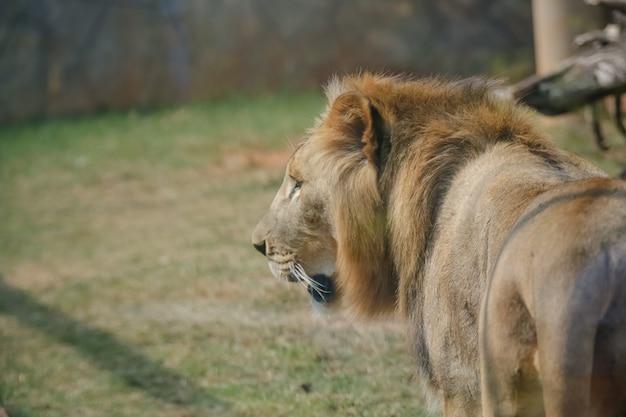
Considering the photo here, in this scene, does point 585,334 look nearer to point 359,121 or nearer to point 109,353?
point 359,121

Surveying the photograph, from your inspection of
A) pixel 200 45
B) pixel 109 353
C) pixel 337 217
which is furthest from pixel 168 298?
pixel 200 45

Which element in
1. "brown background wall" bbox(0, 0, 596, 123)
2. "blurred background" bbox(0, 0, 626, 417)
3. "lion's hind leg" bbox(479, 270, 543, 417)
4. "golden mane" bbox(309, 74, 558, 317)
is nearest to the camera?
"lion's hind leg" bbox(479, 270, 543, 417)

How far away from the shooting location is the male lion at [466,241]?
77.4 inches

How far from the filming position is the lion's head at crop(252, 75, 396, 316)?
302cm

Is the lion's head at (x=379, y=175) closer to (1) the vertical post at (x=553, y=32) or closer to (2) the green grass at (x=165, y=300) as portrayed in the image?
(2) the green grass at (x=165, y=300)

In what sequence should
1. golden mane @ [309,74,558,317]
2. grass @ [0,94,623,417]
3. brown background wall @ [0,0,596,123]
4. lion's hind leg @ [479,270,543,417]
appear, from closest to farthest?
lion's hind leg @ [479,270,543,417], golden mane @ [309,74,558,317], grass @ [0,94,623,417], brown background wall @ [0,0,596,123]

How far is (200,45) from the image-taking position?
38.8ft

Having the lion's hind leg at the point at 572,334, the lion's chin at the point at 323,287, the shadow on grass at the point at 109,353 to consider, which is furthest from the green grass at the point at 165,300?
the lion's hind leg at the point at 572,334

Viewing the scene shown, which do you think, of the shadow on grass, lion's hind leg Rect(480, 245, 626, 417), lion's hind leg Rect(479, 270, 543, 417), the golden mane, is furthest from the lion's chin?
lion's hind leg Rect(480, 245, 626, 417)

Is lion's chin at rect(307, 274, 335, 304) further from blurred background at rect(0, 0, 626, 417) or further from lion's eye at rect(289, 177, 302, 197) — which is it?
blurred background at rect(0, 0, 626, 417)

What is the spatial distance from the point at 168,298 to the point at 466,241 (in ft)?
10.4

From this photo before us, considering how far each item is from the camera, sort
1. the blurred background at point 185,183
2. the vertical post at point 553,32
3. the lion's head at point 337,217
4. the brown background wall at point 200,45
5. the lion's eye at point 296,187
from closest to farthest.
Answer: the lion's head at point 337,217
the lion's eye at point 296,187
the blurred background at point 185,183
the vertical post at point 553,32
the brown background wall at point 200,45

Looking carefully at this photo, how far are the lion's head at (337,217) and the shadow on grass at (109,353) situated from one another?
88cm

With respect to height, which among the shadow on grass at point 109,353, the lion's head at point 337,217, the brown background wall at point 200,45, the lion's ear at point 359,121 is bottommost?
the brown background wall at point 200,45
